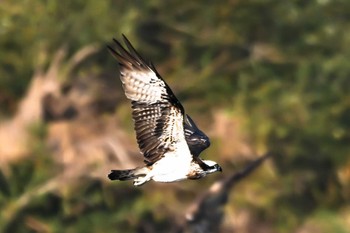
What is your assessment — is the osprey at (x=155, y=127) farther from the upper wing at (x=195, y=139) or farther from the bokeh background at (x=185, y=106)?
the bokeh background at (x=185, y=106)

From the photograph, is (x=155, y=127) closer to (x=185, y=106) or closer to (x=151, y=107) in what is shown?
(x=151, y=107)

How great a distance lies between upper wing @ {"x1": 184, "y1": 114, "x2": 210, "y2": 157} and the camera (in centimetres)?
1186

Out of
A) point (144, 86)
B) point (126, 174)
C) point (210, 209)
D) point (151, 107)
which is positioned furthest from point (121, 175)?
point (210, 209)

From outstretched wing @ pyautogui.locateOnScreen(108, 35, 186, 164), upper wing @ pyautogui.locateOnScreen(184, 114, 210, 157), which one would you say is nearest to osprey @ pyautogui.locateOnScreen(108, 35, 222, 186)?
outstretched wing @ pyautogui.locateOnScreen(108, 35, 186, 164)

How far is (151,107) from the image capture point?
10.8m

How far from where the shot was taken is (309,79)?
2461 cm

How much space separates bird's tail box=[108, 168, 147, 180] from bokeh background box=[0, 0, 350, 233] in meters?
11.1

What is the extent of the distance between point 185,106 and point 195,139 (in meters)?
11.6

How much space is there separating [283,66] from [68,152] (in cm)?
381

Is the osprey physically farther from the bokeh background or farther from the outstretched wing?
the bokeh background

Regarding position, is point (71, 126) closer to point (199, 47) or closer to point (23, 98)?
point (23, 98)

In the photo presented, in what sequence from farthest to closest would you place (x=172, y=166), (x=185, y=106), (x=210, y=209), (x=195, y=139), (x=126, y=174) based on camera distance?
(x=185, y=106)
(x=210, y=209)
(x=195, y=139)
(x=172, y=166)
(x=126, y=174)

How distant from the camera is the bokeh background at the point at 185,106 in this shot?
2297cm

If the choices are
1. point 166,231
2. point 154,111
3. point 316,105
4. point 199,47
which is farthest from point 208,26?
point 154,111
